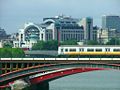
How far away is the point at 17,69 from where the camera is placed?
130 feet

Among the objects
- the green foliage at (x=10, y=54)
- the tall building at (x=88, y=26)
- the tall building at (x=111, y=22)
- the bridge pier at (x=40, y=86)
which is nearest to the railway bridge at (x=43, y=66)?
the bridge pier at (x=40, y=86)

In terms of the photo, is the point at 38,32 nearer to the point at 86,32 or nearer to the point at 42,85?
the point at 86,32

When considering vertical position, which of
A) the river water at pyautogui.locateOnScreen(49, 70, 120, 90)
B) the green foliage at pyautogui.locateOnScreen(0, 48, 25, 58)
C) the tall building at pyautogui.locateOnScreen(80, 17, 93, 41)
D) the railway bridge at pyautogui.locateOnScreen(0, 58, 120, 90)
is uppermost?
the tall building at pyautogui.locateOnScreen(80, 17, 93, 41)

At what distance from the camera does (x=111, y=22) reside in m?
166

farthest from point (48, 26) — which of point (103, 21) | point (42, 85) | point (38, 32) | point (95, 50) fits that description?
point (42, 85)

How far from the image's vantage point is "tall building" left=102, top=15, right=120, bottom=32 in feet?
538

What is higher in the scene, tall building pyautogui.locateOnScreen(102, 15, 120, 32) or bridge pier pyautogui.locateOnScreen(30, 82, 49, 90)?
tall building pyautogui.locateOnScreen(102, 15, 120, 32)

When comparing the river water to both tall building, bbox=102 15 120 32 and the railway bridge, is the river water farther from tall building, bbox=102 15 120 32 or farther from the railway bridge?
tall building, bbox=102 15 120 32

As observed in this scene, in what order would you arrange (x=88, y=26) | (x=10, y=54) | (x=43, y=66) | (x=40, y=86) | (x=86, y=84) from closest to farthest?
(x=43, y=66) → (x=40, y=86) → (x=86, y=84) → (x=10, y=54) → (x=88, y=26)

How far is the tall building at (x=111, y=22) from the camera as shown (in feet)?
538

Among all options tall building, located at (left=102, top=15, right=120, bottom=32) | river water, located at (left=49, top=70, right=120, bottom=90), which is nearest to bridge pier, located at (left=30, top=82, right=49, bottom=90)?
river water, located at (left=49, top=70, right=120, bottom=90)

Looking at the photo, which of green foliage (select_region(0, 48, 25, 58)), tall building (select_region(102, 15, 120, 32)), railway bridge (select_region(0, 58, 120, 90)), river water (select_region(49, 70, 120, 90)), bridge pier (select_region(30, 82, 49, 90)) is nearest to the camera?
railway bridge (select_region(0, 58, 120, 90))

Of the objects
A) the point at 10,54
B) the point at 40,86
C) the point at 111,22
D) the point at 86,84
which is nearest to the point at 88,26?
the point at 111,22

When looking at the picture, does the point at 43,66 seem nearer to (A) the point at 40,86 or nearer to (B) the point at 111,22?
(A) the point at 40,86
